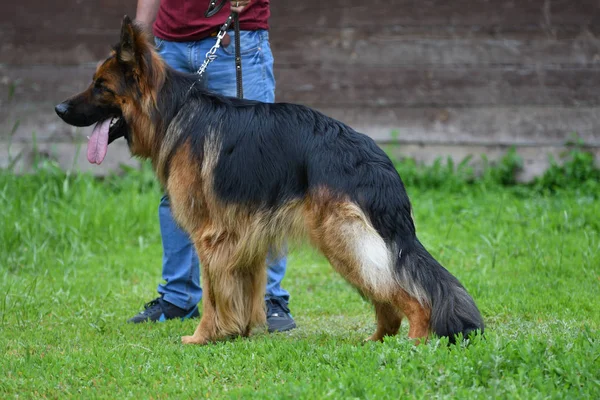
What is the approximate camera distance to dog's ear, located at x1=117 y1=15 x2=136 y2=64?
417 cm

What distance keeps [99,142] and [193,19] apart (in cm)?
98

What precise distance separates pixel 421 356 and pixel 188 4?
2.53m

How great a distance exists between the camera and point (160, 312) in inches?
200

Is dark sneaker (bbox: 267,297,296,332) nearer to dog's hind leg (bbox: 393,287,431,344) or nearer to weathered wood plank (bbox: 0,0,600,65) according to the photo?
dog's hind leg (bbox: 393,287,431,344)

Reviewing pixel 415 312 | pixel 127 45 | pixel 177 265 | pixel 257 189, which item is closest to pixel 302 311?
pixel 177 265

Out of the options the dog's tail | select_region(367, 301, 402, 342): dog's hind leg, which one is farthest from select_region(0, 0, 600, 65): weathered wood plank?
the dog's tail

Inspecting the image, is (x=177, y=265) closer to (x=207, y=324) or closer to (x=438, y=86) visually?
(x=207, y=324)

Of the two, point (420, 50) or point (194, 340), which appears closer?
point (194, 340)

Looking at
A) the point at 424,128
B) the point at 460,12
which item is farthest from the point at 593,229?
the point at 460,12

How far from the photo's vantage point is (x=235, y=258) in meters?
4.32

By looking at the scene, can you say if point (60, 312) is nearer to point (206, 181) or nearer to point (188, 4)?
point (206, 181)

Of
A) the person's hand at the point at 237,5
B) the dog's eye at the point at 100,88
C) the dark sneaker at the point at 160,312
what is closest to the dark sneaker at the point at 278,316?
the dark sneaker at the point at 160,312

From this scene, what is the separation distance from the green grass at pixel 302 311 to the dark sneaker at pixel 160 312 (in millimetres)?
167

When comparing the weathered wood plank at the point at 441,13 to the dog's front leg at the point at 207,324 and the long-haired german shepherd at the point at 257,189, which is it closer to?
the long-haired german shepherd at the point at 257,189
